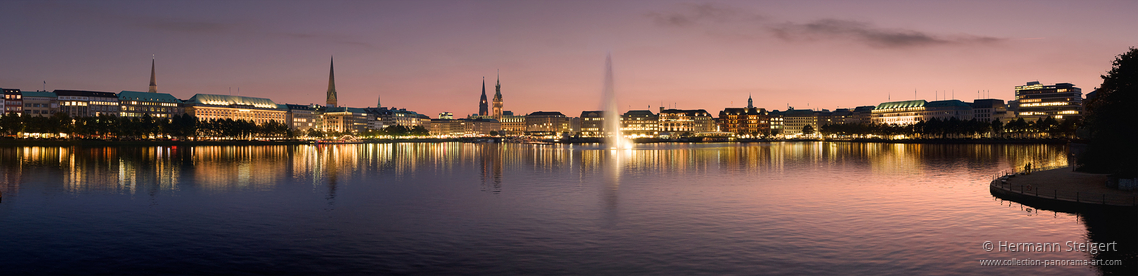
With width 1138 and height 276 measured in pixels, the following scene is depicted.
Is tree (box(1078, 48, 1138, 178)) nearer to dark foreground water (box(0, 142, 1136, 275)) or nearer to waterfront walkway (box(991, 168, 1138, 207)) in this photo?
waterfront walkway (box(991, 168, 1138, 207))

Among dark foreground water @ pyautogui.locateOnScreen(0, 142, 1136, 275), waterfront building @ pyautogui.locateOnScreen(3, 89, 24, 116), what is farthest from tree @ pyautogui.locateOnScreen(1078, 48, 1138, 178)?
waterfront building @ pyautogui.locateOnScreen(3, 89, 24, 116)

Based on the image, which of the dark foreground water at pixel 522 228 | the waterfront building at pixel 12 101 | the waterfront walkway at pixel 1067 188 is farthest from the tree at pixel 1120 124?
the waterfront building at pixel 12 101

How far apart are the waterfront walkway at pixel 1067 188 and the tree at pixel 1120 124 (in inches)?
52.0

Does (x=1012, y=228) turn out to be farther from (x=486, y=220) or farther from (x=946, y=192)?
(x=486, y=220)

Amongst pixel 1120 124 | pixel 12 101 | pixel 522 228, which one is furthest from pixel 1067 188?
pixel 12 101

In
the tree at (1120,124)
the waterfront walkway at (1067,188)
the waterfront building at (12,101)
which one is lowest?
the waterfront walkway at (1067,188)

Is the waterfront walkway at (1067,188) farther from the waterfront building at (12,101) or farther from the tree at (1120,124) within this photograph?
the waterfront building at (12,101)

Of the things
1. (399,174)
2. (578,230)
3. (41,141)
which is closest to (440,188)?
(399,174)

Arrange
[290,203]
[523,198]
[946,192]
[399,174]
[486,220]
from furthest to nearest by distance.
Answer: [399,174]
[946,192]
[523,198]
[290,203]
[486,220]

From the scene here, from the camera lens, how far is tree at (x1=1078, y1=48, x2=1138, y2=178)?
37000mm

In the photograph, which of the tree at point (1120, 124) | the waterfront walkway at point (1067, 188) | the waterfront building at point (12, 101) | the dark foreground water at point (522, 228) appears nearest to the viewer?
the dark foreground water at point (522, 228)

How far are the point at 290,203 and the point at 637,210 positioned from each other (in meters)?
19.2

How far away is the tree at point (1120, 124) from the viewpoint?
37000 mm

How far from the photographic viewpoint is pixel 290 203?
121 ft
